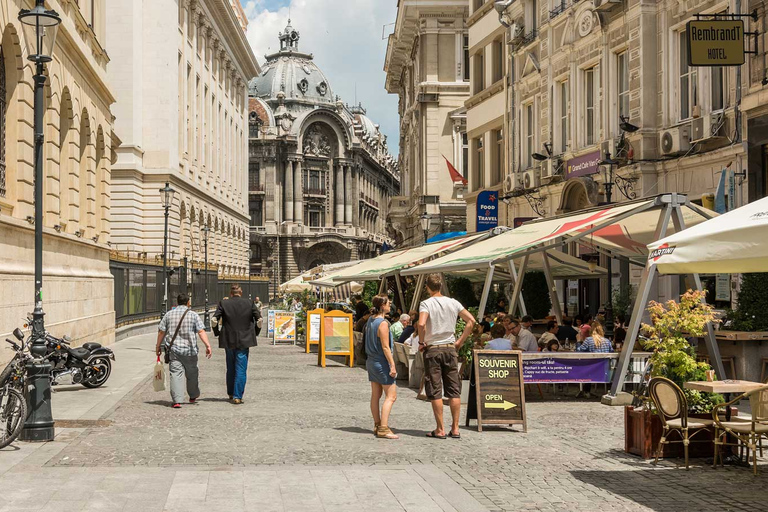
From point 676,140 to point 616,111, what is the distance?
11.7 ft

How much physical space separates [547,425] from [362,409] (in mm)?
2987

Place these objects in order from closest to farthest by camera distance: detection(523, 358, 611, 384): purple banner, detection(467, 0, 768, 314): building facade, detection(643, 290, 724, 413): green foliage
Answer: detection(643, 290, 724, 413): green foliage, detection(523, 358, 611, 384): purple banner, detection(467, 0, 768, 314): building facade

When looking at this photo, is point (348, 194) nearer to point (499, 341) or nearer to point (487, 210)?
point (487, 210)

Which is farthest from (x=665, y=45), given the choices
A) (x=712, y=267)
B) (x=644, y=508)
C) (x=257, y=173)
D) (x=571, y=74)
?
(x=257, y=173)

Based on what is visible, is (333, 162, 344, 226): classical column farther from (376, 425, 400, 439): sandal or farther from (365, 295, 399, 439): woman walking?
(376, 425, 400, 439): sandal

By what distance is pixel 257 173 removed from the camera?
12650 centimetres

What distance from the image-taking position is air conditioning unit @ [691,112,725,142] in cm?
1994

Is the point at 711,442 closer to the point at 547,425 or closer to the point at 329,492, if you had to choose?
the point at 547,425

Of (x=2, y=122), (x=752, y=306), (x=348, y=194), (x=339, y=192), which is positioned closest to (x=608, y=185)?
(x=752, y=306)

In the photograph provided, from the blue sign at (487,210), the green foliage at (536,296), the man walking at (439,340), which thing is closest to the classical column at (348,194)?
the blue sign at (487,210)

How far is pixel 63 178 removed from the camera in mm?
24297

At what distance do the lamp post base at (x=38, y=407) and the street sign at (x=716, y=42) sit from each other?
12.7 metres

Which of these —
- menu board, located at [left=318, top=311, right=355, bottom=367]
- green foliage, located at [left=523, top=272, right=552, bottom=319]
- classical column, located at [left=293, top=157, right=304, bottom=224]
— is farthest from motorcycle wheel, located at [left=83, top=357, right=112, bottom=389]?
classical column, located at [left=293, top=157, right=304, bottom=224]

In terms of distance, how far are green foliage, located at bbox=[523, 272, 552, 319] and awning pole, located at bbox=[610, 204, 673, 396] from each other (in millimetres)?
11453
